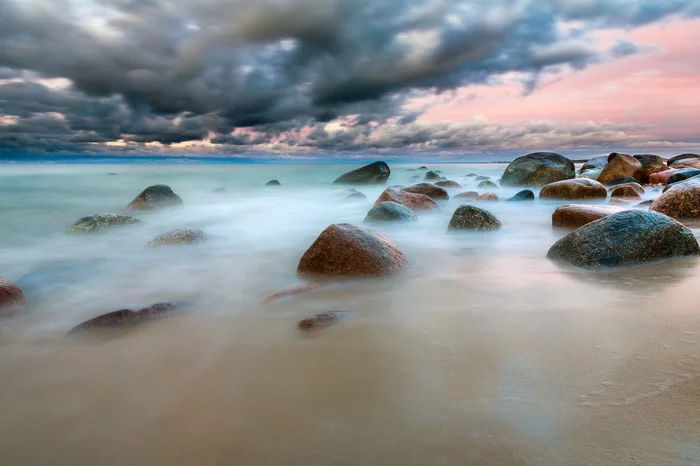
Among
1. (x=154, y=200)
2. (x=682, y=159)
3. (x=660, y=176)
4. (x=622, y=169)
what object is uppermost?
(x=682, y=159)

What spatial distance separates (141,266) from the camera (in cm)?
479

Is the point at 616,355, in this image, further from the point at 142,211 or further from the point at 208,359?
the point at 142,211

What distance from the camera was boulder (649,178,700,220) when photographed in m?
6.71

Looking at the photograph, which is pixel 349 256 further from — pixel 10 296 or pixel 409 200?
pixel 409 200

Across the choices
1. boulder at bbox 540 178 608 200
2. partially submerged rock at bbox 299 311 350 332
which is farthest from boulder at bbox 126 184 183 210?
boulder at bbox 540 178 608 200

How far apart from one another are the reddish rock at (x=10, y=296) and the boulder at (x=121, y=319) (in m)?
0.97

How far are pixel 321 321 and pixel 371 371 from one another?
718 mm

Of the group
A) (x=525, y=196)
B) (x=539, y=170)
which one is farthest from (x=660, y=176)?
(x=525, y=196)

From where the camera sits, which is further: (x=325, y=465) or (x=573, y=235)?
(x=573, y=235)

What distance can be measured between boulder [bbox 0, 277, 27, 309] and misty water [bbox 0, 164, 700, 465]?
0.43 ft

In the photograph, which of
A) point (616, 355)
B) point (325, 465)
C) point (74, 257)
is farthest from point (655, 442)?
point (74, 257)

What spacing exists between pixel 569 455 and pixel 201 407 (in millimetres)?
1489

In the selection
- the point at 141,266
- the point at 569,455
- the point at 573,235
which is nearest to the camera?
the point at 569,455

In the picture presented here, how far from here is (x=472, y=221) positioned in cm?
644
